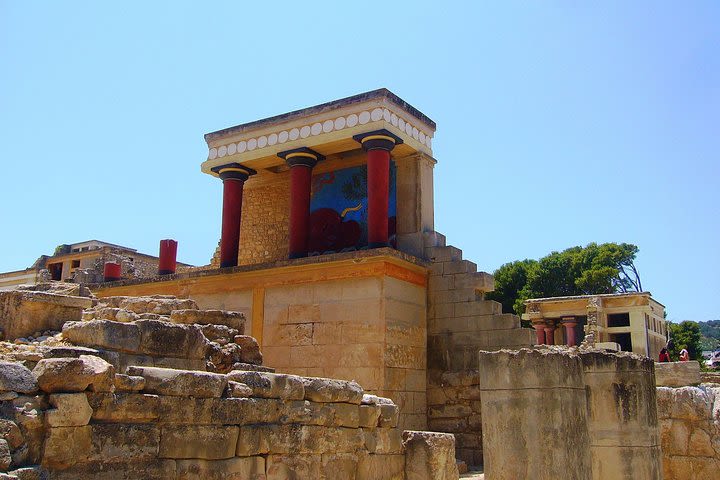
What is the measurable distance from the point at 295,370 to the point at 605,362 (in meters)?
7.55

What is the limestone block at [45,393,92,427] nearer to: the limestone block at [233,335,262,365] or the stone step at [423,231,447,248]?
the limestone block at [233,335,262,365]

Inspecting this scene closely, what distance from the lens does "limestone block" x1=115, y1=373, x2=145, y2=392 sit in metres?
4.95

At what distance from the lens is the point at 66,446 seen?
14.7 feet

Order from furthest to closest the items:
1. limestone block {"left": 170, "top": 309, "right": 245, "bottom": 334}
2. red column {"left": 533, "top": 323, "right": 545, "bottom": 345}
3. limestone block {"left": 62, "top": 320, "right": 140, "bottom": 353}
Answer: red column {"left": 533, "top": 323, "right": 545, "bottom": 345}, limestone block {"left": 170, "top": 309, "right": 245, "bottom": 334}, limestone block {"left": 62, "top": 320, "right": 140, "bottom": 353}

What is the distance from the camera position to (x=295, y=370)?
13.0 meters

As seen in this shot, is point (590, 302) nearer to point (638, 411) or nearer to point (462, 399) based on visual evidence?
point (462, 399)

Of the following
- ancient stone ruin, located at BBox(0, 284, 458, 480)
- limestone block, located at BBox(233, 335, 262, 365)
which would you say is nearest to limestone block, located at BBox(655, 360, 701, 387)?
ancient stone ruin, located at BBox(0, 284, 458, 480)

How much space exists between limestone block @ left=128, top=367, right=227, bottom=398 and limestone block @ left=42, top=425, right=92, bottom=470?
2.01 ft

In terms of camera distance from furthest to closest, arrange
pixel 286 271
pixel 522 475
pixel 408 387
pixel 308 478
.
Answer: pixel 286 271
pixel 408 387
pixel 308 478
pixel 522 475

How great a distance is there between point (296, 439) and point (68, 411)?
2318 mm

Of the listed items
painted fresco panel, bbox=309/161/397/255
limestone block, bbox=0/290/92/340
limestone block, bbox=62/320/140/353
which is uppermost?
painted fresco panel, bbox=309/161/397/255

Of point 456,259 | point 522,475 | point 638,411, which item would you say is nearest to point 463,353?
point 456,259

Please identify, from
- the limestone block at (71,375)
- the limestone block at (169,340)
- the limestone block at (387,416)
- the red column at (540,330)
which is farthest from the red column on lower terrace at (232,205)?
the red column at (540,330)

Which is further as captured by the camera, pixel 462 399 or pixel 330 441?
pixel 462 399
